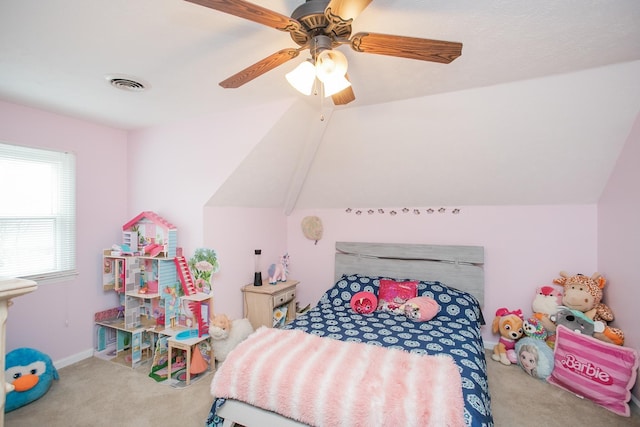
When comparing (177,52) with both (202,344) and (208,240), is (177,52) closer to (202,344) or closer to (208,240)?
(208,240)

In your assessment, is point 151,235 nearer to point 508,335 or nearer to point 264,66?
point 264,66

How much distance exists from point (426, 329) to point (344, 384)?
3.79 feet

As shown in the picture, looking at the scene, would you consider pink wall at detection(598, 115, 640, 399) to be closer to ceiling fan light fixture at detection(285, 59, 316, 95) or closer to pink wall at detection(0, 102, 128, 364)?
ceiling fan light fixture at detection(285, 59, 316, 95)

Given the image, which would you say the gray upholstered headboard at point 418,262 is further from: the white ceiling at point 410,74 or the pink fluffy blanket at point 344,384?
the pink fluffy blanket at point 344,384

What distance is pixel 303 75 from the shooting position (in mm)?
1487

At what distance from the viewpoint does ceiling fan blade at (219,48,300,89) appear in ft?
4.74

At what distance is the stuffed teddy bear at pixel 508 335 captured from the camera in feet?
9.55

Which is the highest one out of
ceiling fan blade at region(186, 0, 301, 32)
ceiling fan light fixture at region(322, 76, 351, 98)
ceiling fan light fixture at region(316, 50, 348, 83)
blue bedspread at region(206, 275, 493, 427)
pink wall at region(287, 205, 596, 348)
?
ceiling fan blade at region(186, 0, 301, 32)

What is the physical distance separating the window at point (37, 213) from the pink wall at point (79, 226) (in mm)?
83

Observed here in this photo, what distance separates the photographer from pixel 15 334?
2.63 m

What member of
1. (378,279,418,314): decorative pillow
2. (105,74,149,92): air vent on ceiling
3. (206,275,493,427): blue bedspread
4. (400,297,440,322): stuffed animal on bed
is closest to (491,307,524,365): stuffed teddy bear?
(206,275,493,427): blue bedspread

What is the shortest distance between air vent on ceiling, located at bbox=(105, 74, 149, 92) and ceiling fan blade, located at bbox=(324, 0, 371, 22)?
1655 mm

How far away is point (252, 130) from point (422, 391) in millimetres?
2329

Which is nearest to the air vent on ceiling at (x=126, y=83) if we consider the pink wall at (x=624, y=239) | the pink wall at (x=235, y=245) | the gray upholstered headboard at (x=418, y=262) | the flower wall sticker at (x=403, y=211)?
the pink wall at (x=235, y=245)
